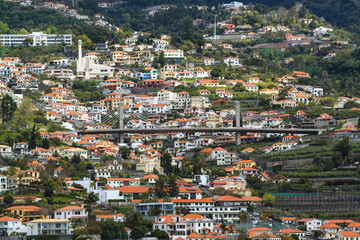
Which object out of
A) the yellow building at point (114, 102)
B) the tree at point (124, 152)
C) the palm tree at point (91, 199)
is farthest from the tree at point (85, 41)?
the palm tree at point (91, 199)

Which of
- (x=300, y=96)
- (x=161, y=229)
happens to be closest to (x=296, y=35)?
(x=300, y=96)

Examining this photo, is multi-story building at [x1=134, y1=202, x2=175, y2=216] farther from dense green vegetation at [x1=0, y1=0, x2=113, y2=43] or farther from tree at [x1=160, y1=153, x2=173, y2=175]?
dense green vegetation at [x1=0, y1=0, x2=113, y2=43]

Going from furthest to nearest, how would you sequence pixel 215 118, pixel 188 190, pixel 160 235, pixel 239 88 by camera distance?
pixel 239 88 < pixel 215 118 < pixel 188 190 < pixel 160 235

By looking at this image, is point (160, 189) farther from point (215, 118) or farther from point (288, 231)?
point (215, 118)

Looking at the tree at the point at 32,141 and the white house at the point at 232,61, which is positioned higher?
the white house at the point at 232,61

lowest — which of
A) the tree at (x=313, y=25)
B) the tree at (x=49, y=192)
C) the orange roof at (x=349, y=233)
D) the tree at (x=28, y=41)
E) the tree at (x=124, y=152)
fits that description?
the orange roof at (x=349, y=233)

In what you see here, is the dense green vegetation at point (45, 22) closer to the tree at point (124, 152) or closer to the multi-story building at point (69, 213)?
the tree at point (124, 152)

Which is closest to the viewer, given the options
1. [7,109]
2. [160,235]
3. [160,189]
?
[160,235]

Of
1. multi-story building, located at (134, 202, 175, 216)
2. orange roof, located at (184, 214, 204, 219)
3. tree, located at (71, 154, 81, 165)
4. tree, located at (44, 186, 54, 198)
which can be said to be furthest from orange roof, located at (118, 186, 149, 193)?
tree, located at (71, 154, 81, 165)

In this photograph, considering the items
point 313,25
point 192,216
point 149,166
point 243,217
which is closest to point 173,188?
point 192,216
